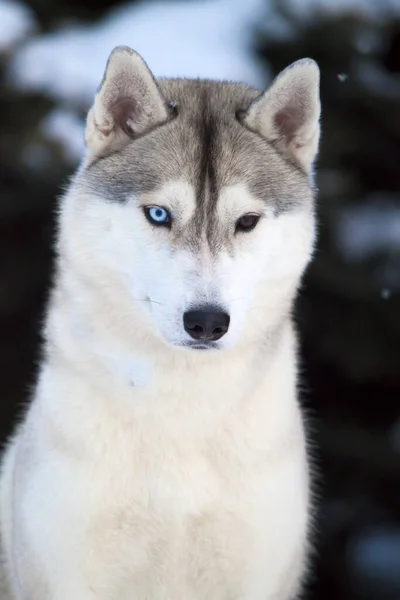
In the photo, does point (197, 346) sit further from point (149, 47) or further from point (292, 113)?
point (149, 47)

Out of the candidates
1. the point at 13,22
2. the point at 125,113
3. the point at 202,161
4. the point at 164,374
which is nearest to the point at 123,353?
the point at 164,374

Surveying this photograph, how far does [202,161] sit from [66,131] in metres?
4.33

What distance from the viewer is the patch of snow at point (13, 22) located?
8.28 metres

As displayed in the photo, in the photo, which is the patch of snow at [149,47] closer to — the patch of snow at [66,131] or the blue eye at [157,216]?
the patch of snow at [66,131]

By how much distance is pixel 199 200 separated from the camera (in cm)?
382

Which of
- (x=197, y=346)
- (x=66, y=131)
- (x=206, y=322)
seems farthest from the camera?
(x=66, y=131)

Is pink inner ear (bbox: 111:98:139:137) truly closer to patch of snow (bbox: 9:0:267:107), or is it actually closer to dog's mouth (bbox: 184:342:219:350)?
dog's mouth (bbox: 184:342:219:350)

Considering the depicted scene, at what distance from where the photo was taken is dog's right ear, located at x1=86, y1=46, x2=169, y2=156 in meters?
3.89

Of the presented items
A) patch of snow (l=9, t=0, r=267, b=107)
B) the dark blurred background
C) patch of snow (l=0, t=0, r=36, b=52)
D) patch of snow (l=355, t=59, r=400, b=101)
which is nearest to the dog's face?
patch of snow (l=9, t=0, r=267, b=107)

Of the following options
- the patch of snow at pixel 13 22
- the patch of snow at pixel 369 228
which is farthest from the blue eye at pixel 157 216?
the patch of snow at pixel 13 22

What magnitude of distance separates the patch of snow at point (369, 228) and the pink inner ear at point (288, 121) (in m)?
4.08

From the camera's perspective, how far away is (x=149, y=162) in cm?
393

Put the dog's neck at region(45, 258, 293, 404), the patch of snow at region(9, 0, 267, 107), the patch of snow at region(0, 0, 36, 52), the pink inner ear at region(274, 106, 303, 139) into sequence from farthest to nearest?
the patch of snow at region(0, 0, 36, 52)
the patch of snow at region(9, 0, 267, 107)
the pink inner ear at region(274, 106, 303, 139)
the dog's neck at region(45, 258, 293, 404)

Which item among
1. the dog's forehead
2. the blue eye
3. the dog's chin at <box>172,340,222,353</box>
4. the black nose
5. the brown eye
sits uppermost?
the dog's forehead
